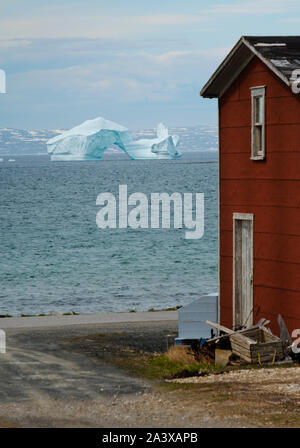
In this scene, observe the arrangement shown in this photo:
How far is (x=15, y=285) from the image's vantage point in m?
45.1

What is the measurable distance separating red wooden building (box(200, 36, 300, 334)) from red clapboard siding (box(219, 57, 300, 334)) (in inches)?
0.7

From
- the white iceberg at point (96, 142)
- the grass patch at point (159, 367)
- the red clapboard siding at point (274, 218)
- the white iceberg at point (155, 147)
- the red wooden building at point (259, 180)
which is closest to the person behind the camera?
the grass patch at point (159, 367)

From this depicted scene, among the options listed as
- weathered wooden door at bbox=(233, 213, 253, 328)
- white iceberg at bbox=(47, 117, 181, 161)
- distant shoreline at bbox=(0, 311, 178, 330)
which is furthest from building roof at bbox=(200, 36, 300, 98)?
white iceberg at bbox=(47, 117, 181, 161)

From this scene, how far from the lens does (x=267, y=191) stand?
17.9m

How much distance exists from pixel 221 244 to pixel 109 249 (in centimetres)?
4521

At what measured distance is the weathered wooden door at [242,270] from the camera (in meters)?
18.7

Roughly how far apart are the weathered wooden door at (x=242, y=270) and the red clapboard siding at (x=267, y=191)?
0.20 m

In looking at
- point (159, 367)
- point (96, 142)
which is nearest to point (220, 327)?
point (159, 367)

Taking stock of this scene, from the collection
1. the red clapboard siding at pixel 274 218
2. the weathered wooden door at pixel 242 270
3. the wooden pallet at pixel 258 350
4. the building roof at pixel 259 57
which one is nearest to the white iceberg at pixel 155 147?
the building roof at pixel 259 57

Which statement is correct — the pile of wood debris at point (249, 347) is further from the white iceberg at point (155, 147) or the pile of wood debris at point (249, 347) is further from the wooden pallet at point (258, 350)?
the white iceberg at point (155, 147)

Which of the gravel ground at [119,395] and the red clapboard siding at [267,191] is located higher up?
the red clapboard siding at [267,191]

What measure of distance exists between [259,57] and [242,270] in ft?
14.5

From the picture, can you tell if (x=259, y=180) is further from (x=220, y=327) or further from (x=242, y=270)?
(x=220, y=327)
